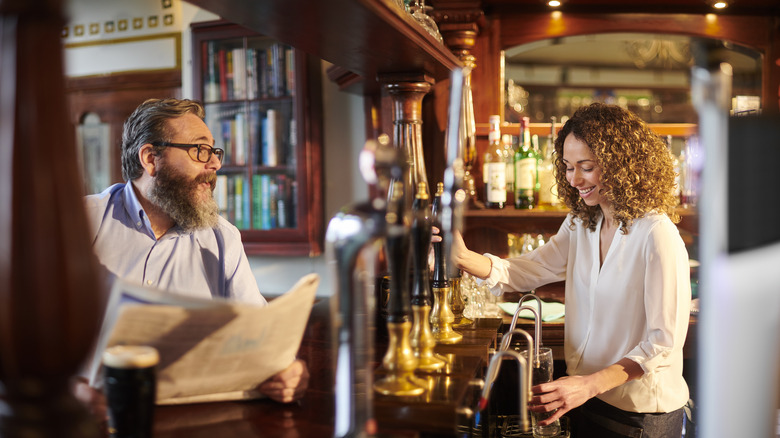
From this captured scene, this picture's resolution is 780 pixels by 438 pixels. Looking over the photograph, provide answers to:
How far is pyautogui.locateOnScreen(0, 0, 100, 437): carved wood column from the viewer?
1.75ft

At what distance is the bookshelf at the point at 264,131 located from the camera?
333 centimetres

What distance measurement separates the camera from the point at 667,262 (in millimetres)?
1790

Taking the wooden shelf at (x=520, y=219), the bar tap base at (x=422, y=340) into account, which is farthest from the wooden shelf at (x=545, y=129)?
the bar tap base at (x=422, y=340)

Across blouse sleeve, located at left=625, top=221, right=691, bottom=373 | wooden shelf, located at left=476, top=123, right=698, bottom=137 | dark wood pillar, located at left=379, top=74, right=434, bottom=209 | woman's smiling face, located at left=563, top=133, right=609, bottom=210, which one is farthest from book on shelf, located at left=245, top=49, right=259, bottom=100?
blouse sleeve, located at left=625, top=221, right=691, bottom=373

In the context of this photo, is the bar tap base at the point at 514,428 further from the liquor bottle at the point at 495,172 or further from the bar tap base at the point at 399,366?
the liquor bottle at the point at 495,172

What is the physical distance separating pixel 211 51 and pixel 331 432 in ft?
9.23

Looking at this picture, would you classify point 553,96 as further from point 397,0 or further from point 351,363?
point 351,363

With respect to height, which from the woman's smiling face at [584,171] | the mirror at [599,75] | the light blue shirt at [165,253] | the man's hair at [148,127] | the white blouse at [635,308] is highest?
the mirror at [599,75]

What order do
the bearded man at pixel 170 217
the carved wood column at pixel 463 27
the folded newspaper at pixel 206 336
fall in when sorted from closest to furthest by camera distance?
the folded newspaper at pixel 206 336
the bearded man at pixel 170 217
the carved wood column at pixel 463 27

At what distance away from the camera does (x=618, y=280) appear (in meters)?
1.91

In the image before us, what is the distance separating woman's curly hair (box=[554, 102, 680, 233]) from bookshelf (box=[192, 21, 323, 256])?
163 cm

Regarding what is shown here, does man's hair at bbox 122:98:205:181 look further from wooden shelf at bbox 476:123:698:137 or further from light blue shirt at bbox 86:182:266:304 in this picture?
wooden shelf at bbox 476:123:698:137

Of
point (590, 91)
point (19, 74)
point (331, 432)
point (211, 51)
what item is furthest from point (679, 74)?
point (19, 74)

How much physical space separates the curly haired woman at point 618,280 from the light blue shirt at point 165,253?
0.66 metres
